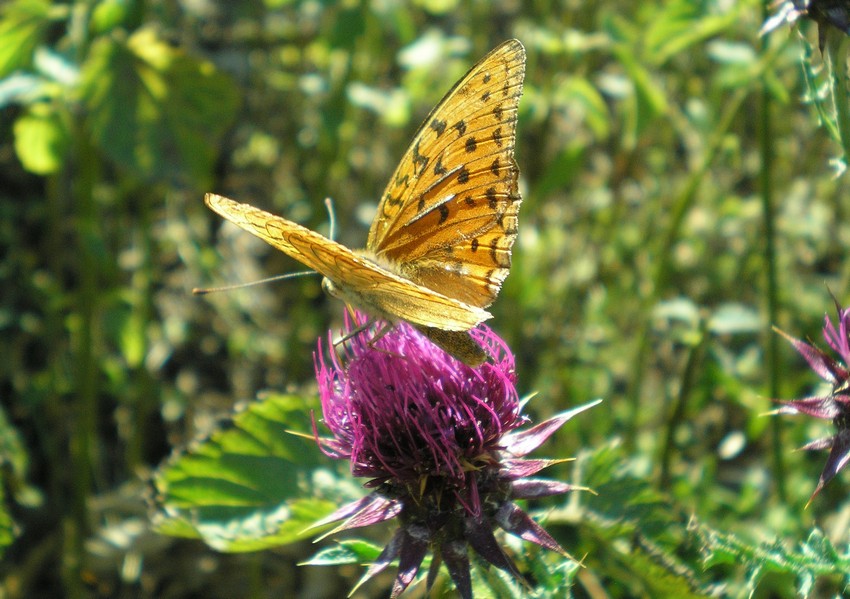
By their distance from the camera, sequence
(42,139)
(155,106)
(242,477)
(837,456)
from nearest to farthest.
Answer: (837,456) < (242,477) < (42,139) < (155,106)

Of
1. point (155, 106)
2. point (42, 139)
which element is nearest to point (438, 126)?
point (155, 106)

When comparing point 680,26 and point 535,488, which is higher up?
point 680,26

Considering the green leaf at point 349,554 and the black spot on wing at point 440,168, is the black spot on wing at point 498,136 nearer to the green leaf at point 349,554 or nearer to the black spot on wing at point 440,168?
the black spot on wing at point 440,168

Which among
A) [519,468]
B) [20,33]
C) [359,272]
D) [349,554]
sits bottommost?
[349,554]

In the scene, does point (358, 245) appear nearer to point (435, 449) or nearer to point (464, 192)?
point (464, 192)

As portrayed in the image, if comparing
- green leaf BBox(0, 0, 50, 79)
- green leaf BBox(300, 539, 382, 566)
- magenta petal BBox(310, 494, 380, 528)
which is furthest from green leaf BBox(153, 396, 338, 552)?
green leaf BBox(0, 0, 50, 79)

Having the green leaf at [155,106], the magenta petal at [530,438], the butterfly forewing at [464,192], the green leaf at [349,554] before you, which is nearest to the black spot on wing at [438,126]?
the butterfly forewing at [464,192]
